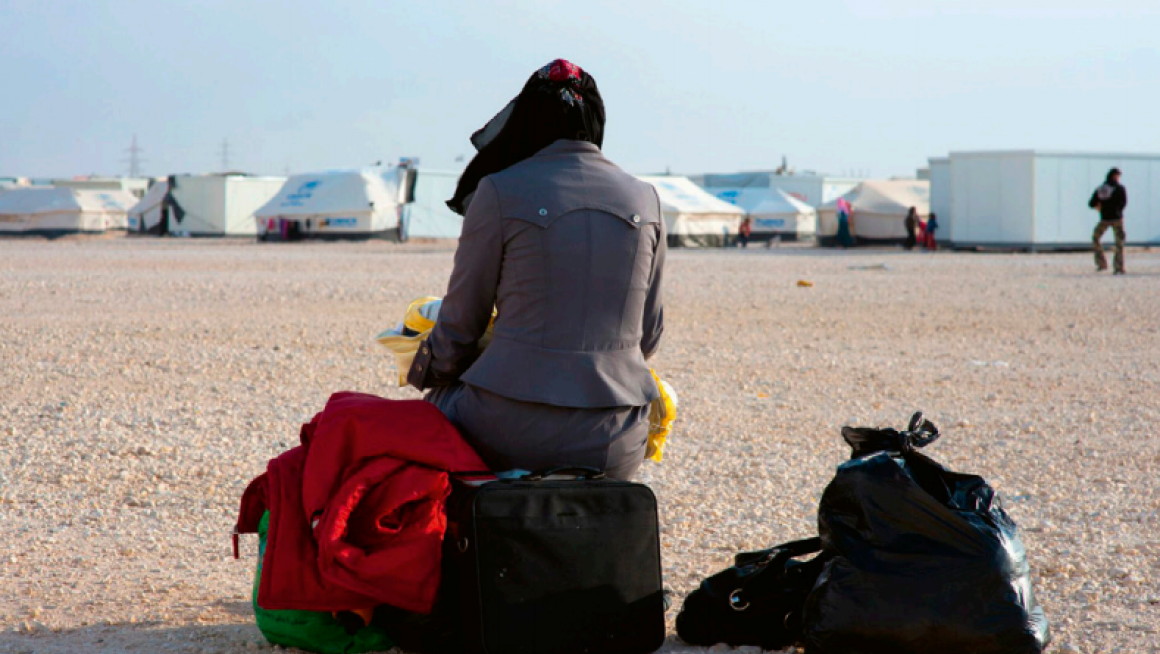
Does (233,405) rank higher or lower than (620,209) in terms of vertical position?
lower

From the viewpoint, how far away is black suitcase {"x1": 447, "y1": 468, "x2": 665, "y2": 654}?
3107mm

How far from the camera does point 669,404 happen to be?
3609 mm

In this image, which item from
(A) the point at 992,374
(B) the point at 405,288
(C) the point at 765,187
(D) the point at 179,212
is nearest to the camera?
(A) the point at 992,374

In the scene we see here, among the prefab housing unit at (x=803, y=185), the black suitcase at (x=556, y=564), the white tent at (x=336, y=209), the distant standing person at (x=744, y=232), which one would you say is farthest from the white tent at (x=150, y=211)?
Result: the black suitcase at (x=556, y=564)

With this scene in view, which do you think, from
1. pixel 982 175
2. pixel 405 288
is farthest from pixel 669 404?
pixel 982 175

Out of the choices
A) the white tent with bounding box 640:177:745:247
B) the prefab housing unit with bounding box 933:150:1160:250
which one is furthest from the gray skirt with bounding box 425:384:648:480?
the white tent with bounding box 640:177:745:247

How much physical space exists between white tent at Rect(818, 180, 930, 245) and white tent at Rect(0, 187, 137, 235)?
26.6 metres

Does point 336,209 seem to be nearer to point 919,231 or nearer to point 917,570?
point 919,231

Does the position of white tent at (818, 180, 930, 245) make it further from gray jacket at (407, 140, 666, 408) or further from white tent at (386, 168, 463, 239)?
gray jacket at (407, 140, 666, 408)

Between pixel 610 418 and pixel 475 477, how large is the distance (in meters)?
0.38

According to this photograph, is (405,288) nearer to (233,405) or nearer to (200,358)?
(200,358)

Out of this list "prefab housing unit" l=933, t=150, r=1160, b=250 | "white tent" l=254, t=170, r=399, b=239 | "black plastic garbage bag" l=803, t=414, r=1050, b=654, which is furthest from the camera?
"white tent" l=254, t=170, r=399, b=239

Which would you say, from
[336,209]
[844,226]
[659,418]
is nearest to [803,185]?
[844,226]

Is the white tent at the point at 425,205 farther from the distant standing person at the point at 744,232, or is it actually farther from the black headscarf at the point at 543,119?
the black headscarf at the point at 543,119
